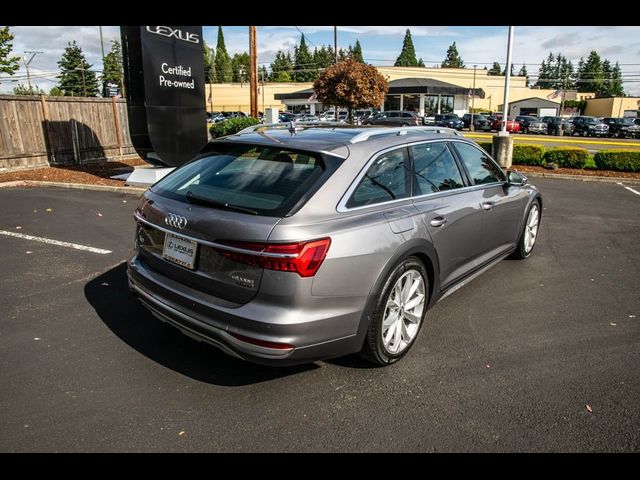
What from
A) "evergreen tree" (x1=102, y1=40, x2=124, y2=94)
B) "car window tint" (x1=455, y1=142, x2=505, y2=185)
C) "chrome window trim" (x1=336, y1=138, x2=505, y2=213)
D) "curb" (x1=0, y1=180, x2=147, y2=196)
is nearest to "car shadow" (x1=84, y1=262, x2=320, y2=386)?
"chrome window trim" (x1=336, y1=138, x2=505, y2=213)

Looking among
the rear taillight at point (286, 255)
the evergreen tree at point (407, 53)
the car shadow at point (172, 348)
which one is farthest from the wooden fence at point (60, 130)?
the evergreen tree at point (407, 53)

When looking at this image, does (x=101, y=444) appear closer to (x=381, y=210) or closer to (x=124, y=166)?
(x=381, y=210)

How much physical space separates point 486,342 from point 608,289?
79.9 inches

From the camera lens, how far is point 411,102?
203ft

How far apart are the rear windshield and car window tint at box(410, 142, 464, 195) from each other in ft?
3.37

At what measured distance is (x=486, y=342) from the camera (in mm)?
3709

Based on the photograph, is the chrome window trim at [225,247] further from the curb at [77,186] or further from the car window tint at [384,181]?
the curb at [77,186]

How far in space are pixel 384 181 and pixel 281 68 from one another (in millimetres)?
129729

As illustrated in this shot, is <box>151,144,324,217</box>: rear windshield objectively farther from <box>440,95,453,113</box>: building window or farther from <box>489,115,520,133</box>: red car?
<box>440,95,453,113</box>: building window

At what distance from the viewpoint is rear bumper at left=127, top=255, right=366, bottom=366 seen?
2.64m

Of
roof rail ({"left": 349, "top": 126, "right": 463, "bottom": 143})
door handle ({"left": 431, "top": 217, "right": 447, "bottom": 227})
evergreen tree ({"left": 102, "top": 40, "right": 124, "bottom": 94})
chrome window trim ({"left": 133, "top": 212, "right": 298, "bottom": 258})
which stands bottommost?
door handle ({"left": 431, "top": 217, "right": 447, "bottom": 227})

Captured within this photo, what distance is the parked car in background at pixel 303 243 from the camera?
2.65m
